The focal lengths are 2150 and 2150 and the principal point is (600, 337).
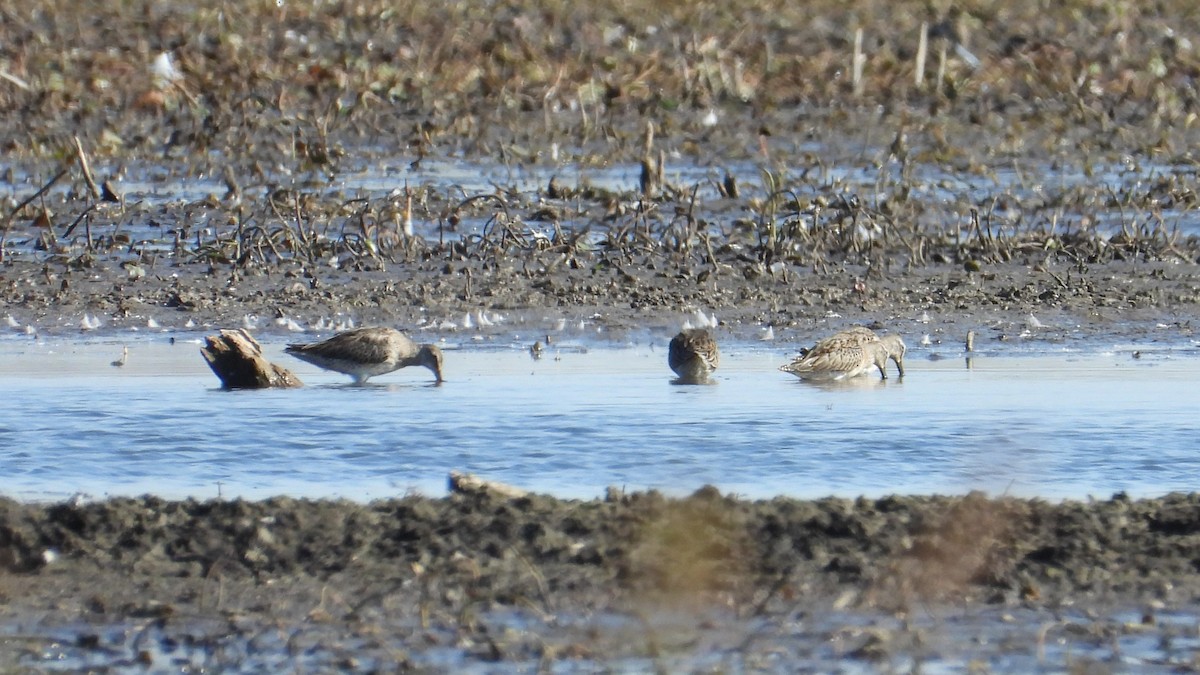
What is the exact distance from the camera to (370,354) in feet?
33.4

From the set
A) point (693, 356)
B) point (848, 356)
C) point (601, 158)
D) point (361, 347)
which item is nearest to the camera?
point (693, 356)

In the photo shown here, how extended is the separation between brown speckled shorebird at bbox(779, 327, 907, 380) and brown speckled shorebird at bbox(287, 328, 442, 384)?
1.71 meters

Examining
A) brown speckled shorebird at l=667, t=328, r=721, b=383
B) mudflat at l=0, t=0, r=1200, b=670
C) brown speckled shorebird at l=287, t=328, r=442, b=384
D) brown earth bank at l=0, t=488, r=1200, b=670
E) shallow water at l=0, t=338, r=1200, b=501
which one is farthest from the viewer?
brown speckled shorebird at l=287, t=328, r=442, b=384

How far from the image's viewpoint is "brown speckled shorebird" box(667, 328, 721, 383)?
9.78m

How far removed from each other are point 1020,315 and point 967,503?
5516mm

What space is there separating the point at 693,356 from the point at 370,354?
61.4 inches

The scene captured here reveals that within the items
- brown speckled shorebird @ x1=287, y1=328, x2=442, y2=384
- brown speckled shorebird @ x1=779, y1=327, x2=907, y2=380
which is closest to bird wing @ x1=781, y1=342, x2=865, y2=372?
brown speckled shorebird @ x1=779, y1=327, x2=907, y2=380

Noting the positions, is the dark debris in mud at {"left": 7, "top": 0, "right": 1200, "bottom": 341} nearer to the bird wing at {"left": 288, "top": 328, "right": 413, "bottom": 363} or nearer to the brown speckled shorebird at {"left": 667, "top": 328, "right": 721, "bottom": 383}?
the bird wing at {"left": 288, "top": 328, "right": 413, "bottom": 363}

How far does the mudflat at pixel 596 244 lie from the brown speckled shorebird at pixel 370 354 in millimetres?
1251

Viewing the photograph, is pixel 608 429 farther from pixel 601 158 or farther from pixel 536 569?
pixel 601 158

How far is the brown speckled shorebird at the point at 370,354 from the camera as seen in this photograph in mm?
10117

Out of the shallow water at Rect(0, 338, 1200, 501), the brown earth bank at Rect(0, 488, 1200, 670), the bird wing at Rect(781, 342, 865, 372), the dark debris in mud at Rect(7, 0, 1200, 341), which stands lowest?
the brown earth bank at Rect(0, 488, 1200, 670)

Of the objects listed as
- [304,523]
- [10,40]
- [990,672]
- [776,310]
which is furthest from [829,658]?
[10,40]

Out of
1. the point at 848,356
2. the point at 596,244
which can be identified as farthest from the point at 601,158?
the point at 848,356
